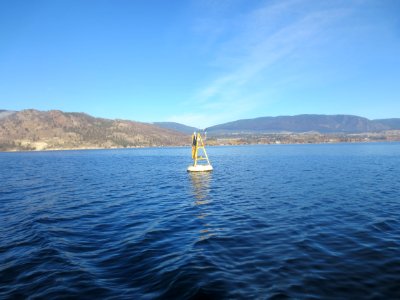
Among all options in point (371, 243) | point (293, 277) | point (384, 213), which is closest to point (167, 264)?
point (293, 277)

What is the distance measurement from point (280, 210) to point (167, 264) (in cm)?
1515

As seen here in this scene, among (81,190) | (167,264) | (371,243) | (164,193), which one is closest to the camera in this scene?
(167,264)

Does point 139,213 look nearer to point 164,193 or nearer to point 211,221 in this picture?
point 211,221

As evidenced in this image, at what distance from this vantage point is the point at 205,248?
56.1ft

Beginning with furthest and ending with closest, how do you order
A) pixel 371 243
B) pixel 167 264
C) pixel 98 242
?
pixel 98 242, pixel 371 243, pixel 167 264

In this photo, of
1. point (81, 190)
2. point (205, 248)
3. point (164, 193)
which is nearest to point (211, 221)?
point (205, 248)

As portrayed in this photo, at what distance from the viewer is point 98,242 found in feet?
61.6

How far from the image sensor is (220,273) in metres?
13.3

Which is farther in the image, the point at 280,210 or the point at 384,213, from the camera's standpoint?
the point at 280,210

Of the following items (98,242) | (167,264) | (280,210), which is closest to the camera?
(167,264)

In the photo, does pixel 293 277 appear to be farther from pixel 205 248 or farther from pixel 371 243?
pixel 371 243

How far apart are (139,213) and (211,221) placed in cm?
779

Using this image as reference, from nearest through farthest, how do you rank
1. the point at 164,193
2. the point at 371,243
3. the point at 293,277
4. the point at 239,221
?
the point at 293,277
the point at 371,243
the point at 239,221
the point at 164,193

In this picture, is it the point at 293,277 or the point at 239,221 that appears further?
the point at 239,221
